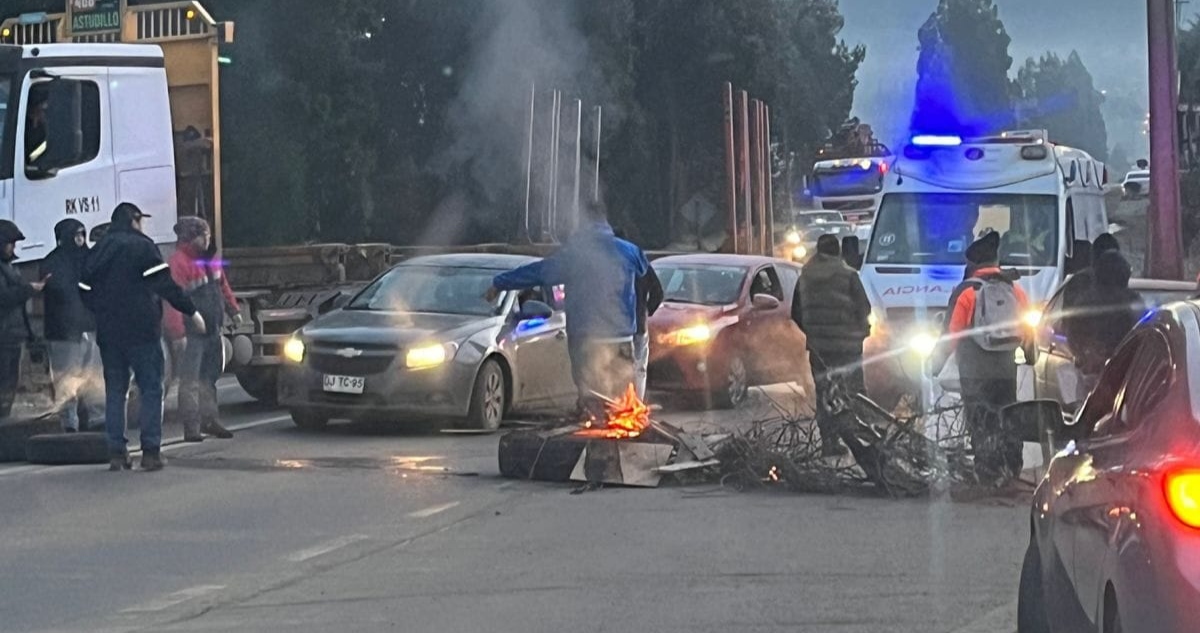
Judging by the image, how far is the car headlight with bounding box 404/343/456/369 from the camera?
14.4 meters

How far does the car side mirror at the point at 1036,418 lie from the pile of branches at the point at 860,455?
17.0 feet

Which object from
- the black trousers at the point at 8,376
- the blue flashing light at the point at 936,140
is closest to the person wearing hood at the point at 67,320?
the black trousers at the point at 8,376

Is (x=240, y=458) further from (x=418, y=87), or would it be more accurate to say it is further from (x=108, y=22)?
(x=418, y=87)

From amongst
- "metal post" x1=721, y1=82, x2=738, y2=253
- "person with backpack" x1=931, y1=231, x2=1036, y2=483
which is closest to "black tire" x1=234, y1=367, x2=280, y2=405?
"person with backpack" x1=931, y1=231, x2=1036, y2=483

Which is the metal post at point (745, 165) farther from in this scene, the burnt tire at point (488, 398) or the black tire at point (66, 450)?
the black tire at point (66, 450)

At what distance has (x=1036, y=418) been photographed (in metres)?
5.88

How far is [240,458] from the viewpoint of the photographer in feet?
43.3

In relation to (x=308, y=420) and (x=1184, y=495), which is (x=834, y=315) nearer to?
(x=308, y=420)

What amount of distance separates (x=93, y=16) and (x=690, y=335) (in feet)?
19.9

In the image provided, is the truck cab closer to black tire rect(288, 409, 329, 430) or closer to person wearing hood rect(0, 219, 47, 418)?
person wearing hood rect(0, 219, 47, 418)

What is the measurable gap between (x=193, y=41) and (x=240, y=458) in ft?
13.3

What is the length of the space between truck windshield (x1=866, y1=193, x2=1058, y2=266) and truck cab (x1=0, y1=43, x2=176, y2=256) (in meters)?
6.94

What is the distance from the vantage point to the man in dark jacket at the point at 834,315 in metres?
13.0

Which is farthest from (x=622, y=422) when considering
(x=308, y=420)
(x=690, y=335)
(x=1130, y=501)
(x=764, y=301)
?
(x=1130, y=501)
